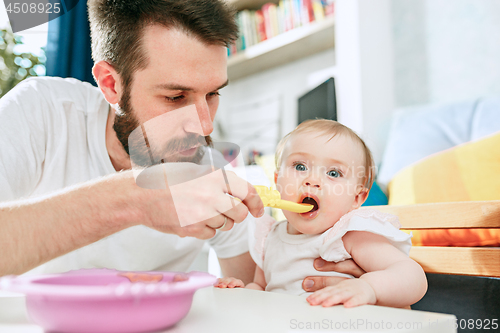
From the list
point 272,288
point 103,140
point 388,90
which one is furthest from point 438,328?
point 388,90

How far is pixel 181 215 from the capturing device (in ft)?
1.78

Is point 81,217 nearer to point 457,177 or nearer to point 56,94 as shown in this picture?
point 56,94

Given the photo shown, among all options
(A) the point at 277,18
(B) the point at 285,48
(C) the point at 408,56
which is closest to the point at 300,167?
(C) the point at 408,56

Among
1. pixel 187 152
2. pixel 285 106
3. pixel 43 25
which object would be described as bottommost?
pixel 285 106

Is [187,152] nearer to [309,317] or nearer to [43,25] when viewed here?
[309,317]

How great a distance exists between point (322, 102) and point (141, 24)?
0.89 metres

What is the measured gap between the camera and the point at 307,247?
0.77 m

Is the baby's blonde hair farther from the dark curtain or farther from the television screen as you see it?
the dark curtain

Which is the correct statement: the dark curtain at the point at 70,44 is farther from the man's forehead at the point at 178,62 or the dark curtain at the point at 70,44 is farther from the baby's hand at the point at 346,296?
the baby's hand at the point at 346,296

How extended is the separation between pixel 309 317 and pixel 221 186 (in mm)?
214

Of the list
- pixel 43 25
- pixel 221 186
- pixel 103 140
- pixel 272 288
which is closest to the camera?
pixel 221 186

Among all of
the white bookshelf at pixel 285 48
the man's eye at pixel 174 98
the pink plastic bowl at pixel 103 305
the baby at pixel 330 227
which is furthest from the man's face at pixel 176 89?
the white bookshelf at pixel 285 48

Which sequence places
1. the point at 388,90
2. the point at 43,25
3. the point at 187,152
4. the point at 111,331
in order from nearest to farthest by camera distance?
the point at 111,331
the point at 187,152
the point at 43,25
the point at 388,90

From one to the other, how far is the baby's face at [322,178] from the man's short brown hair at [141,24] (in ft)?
1.28
